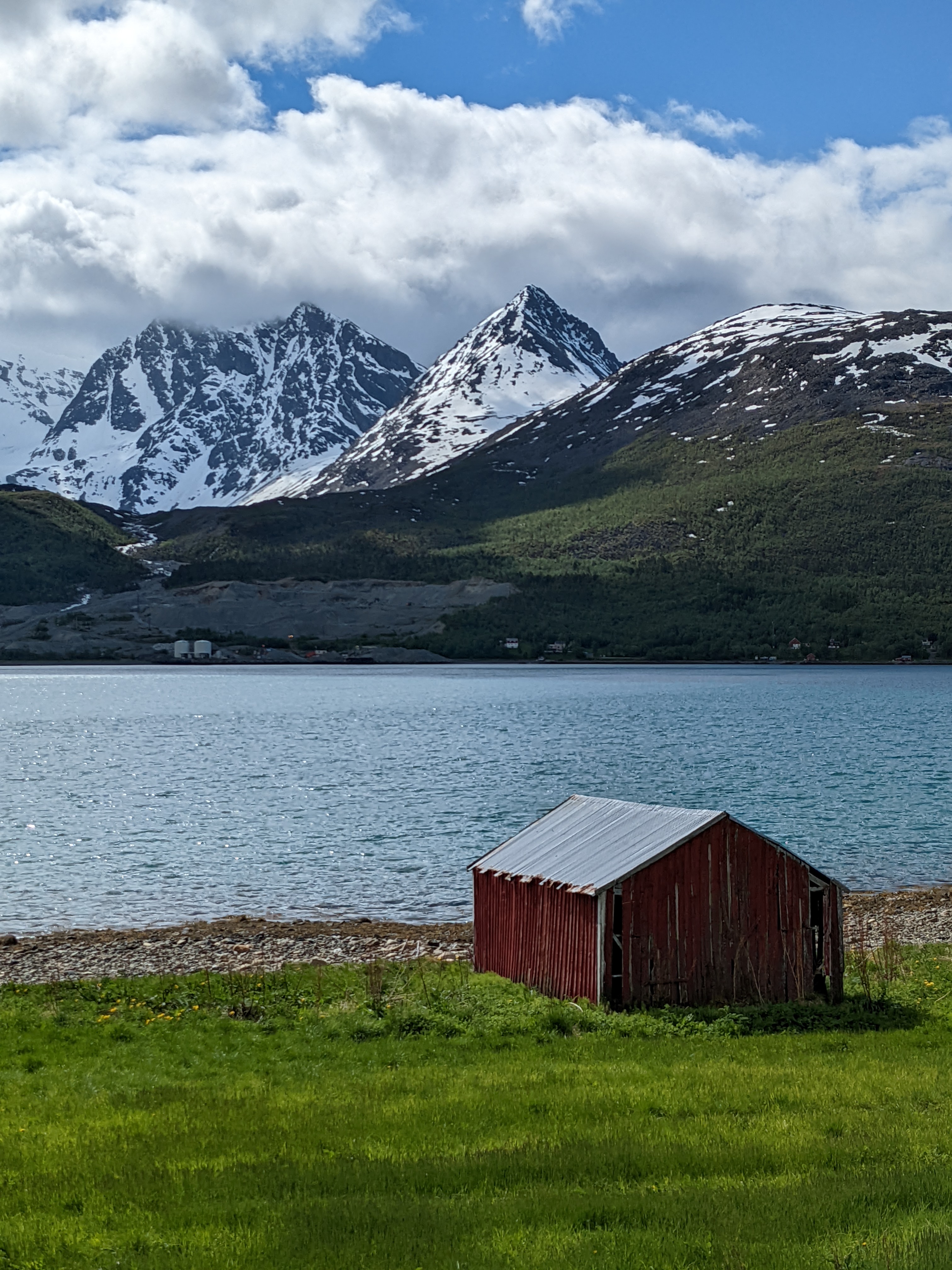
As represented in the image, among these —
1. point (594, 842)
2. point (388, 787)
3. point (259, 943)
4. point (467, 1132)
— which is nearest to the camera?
point (467, 1132)

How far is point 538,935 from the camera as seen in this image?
19641mm

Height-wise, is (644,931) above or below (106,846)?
above

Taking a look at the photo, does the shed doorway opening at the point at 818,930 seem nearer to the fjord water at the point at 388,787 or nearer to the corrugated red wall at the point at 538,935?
the corrugated red wall at the point at 538,935

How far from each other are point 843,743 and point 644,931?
6743cm

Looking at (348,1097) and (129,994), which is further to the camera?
(129,994)

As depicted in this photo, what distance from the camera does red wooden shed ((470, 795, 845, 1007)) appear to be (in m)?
18.0

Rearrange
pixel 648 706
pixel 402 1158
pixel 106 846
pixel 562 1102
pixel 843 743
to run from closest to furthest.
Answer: pixel 402 1158 < pixel 562 1102 < pixel 106 846 < pixel 843 743 < pixel 648 706

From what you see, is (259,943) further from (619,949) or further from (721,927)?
(721,927)

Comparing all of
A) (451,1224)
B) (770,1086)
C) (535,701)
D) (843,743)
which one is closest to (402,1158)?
(451,1224)

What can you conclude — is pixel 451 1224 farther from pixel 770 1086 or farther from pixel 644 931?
pixel 644 931

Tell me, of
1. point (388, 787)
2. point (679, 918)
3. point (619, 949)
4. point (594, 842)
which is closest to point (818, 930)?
point (679, 918)

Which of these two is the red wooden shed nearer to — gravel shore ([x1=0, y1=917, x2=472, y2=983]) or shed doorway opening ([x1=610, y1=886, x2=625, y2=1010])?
shed doorway opening ([x1=610, y1=886, x2=625, y2=1010])

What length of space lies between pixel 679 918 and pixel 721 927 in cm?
71

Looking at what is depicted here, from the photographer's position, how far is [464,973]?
21.2 m
